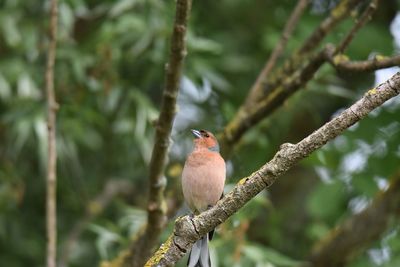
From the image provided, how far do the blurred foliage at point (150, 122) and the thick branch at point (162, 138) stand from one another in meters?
0.82

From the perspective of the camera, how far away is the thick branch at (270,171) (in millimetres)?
2732

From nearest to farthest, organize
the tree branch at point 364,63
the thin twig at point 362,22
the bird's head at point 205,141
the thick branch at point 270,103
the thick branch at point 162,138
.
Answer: the thick branch at point 162,138
the tree branch at point 364,63
the thin twig at point 362,22
the thick branch at point 270,103
the bird's head at point 205,141

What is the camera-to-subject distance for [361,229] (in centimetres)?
555

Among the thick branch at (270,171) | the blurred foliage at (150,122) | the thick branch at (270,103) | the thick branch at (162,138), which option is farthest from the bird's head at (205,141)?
the thick branch at (270,171)

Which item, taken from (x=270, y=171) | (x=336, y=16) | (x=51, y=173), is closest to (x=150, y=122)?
(x=51, y=173)

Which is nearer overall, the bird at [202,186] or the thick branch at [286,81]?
the bird at [202,186]

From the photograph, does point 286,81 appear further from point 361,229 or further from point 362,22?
point 361,229

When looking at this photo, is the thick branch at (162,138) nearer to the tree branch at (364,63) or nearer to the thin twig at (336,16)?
the tree branch at (364,63)

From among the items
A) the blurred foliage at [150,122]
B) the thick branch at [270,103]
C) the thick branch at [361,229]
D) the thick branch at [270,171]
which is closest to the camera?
the thick branch at [270,171]

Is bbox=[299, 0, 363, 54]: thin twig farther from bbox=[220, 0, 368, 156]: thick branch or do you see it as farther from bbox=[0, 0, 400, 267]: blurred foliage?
bbox=[0, 0, 400, 267]: blurred foliage

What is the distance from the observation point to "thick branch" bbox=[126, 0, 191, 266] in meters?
3.74

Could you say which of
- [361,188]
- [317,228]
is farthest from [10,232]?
[361,188]

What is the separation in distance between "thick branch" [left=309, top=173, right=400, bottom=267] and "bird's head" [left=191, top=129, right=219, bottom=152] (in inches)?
54.0

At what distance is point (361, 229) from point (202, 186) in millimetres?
1812
